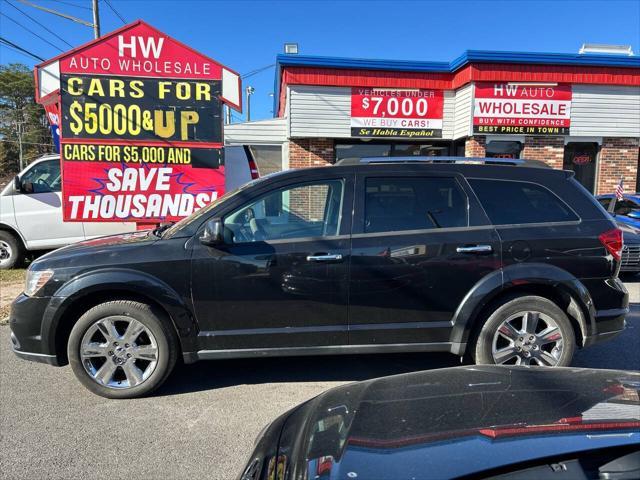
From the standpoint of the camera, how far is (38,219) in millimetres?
8578

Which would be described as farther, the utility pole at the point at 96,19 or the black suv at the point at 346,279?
the utility pole at the point at 96,19

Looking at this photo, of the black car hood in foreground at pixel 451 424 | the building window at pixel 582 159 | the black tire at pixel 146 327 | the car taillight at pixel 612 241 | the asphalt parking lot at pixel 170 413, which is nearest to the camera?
the black car hood in foreground at pixel 451 424

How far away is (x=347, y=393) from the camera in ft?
7.27

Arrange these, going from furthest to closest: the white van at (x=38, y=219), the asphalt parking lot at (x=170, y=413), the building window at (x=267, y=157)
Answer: the building window at (x=267, y=157) < the white van at (x=38, y=219) < the asphalt parking lot at (x=170, y=413)

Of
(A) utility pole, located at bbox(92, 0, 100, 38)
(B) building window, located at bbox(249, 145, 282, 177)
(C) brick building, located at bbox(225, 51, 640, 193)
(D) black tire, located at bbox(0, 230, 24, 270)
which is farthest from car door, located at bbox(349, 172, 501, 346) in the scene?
(A) utility pole, located at bbox(92, 0, 100, 38)

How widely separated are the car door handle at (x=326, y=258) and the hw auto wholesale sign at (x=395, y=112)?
33.5ft

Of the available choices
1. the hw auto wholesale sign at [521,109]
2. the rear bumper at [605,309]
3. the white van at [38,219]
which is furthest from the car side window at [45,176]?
the hw auto wholesale sign at [521,109]

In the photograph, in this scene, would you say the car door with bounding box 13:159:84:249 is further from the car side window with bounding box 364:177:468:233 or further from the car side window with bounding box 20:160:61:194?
the car side window with bounding box 364:177:468:233

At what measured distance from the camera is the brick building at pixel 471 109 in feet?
42.2

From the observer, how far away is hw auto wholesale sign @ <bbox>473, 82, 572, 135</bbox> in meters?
12.9

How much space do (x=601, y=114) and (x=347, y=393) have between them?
47.5 feet

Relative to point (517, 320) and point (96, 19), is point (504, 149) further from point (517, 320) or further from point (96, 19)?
point (96, 19)

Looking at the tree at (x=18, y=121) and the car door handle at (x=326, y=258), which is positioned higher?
the tree at (x=18, y=121)

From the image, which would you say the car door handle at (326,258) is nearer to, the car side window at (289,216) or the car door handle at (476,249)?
the car side window at (289,216)
